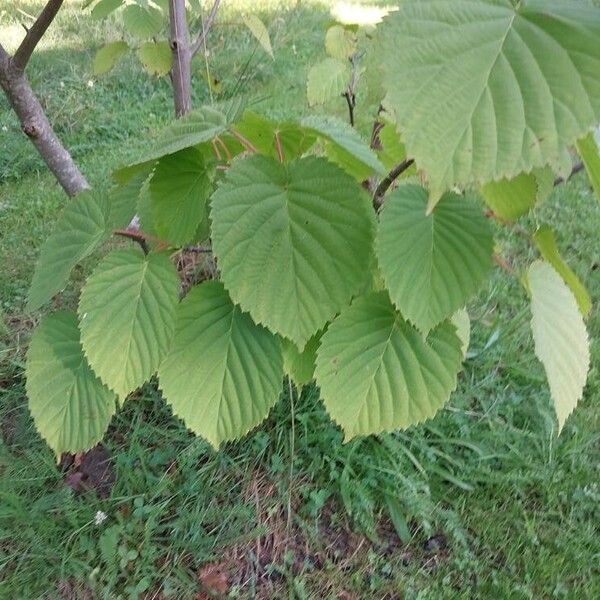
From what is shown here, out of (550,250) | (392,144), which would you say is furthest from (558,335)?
(392,144)

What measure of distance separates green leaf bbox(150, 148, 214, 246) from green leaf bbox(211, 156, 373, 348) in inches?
5.6

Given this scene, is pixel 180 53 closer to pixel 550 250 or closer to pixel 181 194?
pixel 181 194

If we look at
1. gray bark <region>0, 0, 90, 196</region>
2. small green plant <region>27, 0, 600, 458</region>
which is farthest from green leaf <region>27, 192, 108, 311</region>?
gray bark <region>0, 0, 90, 196</region>

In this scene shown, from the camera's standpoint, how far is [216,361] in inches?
34.3

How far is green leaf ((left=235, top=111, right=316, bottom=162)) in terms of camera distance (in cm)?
78

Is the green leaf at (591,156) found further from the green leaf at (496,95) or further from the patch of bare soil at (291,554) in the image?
the patch of bare soil at (291,554)

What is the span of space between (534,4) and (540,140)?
0.12 m

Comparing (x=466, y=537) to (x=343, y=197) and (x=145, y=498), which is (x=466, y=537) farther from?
(x=343, y=197)

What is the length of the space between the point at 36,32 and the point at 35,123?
0.82ft

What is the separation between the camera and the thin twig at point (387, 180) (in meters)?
0.79

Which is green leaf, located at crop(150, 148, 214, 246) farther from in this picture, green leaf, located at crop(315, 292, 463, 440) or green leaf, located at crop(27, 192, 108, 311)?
green leaf, located at crop(315, 292, 463, 440)

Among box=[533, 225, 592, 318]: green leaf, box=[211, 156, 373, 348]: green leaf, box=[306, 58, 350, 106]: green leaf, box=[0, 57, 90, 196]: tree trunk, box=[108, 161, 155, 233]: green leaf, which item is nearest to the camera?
box=[211, 156, 373, 348]: green leaf

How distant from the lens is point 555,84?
504 millimetres

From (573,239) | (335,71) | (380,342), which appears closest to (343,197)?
(380,342)
